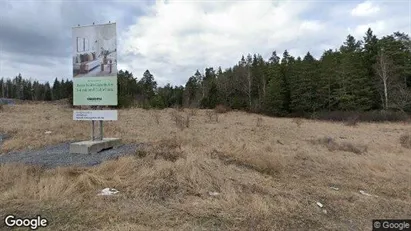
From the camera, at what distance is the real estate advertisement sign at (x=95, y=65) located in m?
8.77

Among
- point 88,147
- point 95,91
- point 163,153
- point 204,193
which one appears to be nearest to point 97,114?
point 95,91

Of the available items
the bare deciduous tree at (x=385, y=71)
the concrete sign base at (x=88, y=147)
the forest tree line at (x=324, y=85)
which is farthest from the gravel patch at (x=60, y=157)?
the bare deciduous tree at (x=385, y=71)

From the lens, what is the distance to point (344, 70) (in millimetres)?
45781

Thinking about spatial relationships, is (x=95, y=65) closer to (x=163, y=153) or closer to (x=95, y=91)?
(x=95, y=91)

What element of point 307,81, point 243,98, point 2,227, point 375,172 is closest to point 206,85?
point 243,98

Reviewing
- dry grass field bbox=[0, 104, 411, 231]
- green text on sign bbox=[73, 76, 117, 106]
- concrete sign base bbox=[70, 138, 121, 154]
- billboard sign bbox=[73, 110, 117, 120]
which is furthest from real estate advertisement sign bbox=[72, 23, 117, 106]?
dry grass field bbox=[0, 104, 411, 231]

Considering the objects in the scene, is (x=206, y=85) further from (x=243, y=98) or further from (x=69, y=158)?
(x=69, y=158)

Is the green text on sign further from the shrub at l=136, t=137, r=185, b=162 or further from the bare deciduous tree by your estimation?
the bare deciduous tree

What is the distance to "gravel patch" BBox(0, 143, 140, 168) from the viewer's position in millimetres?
7156

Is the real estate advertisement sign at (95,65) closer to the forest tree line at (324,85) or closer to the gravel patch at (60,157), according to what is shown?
the gravel patch at (60,157)

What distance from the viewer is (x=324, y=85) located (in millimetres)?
49125

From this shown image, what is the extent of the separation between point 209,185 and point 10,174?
146 inches

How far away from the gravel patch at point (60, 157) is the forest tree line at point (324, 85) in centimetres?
2776

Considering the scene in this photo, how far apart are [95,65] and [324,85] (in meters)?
45.7
